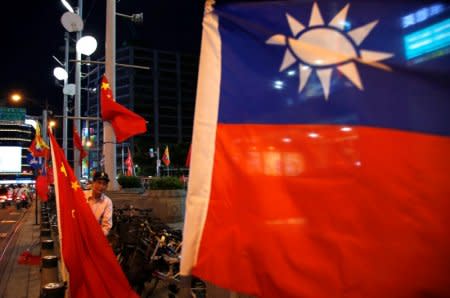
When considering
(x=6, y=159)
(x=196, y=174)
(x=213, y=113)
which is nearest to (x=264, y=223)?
(x=196, y=174)

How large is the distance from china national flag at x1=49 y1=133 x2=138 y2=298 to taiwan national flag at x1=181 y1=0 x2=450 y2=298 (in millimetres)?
2891

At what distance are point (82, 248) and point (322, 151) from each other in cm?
362

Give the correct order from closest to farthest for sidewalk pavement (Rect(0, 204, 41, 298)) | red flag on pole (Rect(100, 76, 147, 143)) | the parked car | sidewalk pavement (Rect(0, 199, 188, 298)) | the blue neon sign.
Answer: the blue neon sign < sidewalk pavement (Rect(0, 199, 188, 298)) < sidewalk pavement (Rect(0, 204, 41, 298)) < red flag on pole (Rect(100, 76, 147, 143)) < the parked car

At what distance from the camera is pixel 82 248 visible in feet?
16.1

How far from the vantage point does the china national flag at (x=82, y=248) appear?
4.78 metres

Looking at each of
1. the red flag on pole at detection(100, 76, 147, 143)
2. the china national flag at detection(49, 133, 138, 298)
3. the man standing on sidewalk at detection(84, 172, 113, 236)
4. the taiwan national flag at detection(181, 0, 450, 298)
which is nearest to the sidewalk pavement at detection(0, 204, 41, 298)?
the man standing on sidewalk at detection(84, 172, 113, 236)

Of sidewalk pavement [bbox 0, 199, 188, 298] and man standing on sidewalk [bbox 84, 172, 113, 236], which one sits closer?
man standing on sidewalk [bbox 84, 172, 113, 236]

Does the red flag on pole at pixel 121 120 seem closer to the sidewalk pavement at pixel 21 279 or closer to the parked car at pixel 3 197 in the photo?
the sidewalk pavement at pixel 21 279

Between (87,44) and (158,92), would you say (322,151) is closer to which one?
(87,44)

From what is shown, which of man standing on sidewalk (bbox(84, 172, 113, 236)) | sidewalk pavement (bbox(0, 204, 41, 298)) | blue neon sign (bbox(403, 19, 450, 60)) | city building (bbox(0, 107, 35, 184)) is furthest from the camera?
city building (bbox(0, 107, 35, 184))

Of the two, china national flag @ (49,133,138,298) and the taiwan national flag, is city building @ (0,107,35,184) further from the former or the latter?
the taiwan national flag

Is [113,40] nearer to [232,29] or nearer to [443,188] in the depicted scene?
[232,29]

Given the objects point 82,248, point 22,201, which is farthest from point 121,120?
point 22,201

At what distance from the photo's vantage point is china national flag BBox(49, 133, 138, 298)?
4781 millimetres
